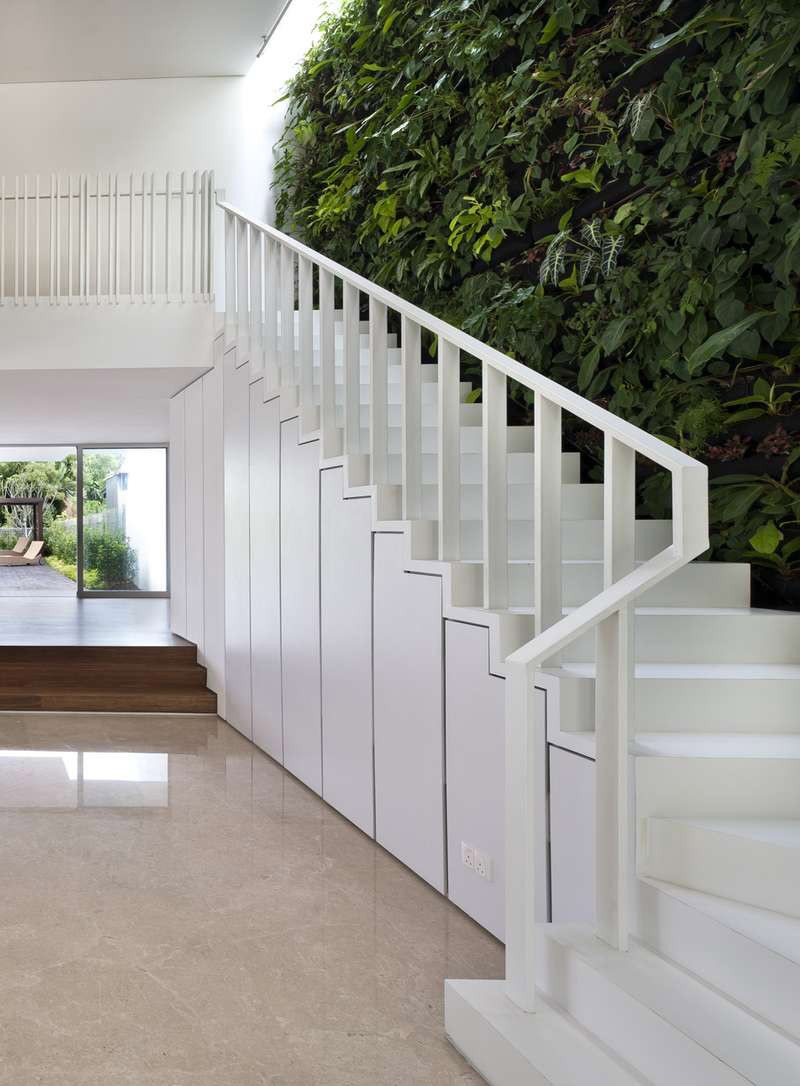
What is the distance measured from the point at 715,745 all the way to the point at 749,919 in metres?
0.56

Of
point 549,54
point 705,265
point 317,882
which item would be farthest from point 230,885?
point 549,54

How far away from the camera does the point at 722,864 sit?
2.09 m

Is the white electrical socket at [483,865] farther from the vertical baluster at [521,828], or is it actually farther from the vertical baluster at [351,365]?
the vertical baluster at [351,365]

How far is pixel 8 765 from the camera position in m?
4.99

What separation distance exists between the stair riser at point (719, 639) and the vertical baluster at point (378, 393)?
1.27 metres

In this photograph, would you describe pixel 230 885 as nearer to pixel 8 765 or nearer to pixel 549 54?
pixel 8 765

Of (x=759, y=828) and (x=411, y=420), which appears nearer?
(x=759, y=828)

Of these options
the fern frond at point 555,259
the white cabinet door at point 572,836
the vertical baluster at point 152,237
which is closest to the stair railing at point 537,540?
the white cabinet door at point 572,836

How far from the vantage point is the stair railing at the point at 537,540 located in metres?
2.02

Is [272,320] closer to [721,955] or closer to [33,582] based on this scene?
[721,955]

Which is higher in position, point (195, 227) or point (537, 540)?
point (195, 227)

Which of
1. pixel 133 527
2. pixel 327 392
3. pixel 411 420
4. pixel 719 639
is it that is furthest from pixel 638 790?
pixel 133 527

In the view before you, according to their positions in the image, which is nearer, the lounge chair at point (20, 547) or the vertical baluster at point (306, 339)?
the vertical baluster at point (306, 339)

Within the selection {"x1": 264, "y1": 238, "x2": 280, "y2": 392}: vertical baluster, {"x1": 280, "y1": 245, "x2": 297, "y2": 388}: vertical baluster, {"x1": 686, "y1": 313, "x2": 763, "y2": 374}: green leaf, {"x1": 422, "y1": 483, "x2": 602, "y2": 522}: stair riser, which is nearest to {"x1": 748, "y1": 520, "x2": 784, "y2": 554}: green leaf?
{"x1": 686, "y1": 313, "x2": 763, "y2": 374}: green leaf
